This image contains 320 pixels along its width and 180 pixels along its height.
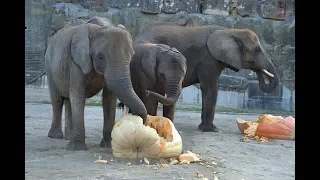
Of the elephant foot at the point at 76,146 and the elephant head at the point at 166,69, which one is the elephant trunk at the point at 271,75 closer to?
the elephant head at the point at 166,69

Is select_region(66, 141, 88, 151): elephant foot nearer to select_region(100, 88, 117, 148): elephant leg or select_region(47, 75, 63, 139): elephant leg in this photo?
select_region(100, 88, 117, 148): elephant leg

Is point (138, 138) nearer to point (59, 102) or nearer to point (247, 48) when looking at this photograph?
point (59, 102)

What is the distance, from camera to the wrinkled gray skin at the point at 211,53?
10031 mm

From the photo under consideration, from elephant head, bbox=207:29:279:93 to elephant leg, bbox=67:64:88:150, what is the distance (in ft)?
13.7

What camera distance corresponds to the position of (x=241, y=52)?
1038cm

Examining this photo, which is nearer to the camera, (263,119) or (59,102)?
(59,102)

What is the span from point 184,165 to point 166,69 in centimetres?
188

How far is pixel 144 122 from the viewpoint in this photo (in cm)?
614

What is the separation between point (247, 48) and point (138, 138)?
5120 millimetres

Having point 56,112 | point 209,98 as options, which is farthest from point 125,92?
point 209,98

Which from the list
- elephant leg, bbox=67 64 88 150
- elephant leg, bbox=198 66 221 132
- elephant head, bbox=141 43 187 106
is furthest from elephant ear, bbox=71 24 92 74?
elephant leg, bbox=198 66 221 132

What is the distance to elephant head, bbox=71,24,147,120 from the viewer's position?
616cm
